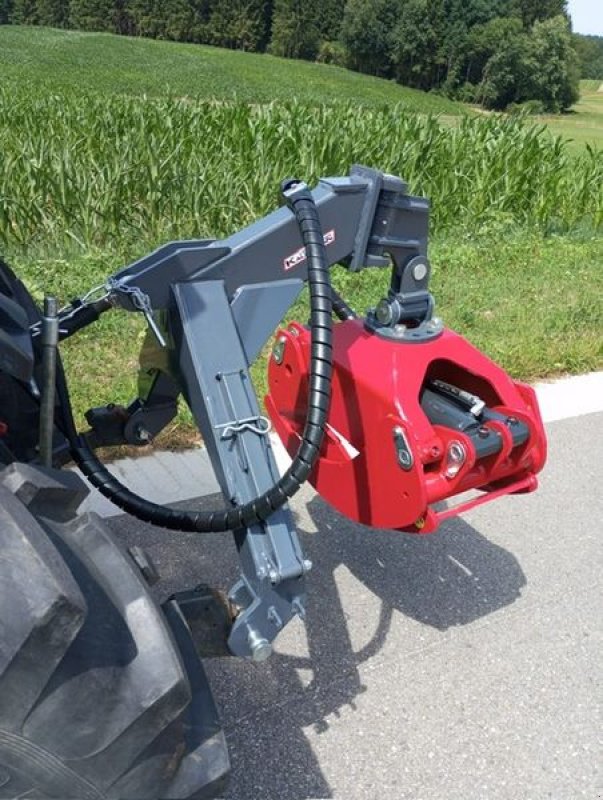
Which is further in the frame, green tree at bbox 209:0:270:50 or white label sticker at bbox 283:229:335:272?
green tree at bbox 209:0:270:50

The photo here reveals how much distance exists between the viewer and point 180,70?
33.8 metres

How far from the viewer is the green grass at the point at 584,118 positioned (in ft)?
93.3

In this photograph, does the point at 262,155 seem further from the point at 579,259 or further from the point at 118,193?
the point at 579,259

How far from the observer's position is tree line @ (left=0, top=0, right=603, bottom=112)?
163 ft

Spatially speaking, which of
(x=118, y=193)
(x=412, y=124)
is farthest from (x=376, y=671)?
(x=412, y=124)

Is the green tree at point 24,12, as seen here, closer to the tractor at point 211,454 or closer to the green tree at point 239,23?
the green tree at point 239,23

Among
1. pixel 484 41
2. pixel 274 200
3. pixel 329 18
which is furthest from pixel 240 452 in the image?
pixel 329 18

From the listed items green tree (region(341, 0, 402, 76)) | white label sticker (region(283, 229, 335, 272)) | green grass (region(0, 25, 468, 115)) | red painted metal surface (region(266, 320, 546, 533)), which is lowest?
green grass (region(0, 25, 468, 115))

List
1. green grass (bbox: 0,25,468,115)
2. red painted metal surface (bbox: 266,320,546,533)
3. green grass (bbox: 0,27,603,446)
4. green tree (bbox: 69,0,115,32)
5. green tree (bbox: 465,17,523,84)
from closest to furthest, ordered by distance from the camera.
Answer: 1. red painted metal surface (bbox: 266,320,546,533)
2. green grass (bbox: 0,27,603,446)
3. green grass (bbox: 0,25,468,115)
4. green tree (bbox: 465,17,523,84)
5. green tree (bbox: 69,0,115,32)

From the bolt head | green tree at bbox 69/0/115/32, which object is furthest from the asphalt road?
green tree at bbox 69/0/115/32

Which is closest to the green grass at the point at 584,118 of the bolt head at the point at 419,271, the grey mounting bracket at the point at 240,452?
the bolt head at the point at 419,271

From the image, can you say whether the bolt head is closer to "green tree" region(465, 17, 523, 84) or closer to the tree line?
the tree line

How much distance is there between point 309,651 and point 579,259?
509 centimetres

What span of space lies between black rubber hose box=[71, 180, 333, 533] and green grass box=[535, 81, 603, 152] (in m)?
21.0
